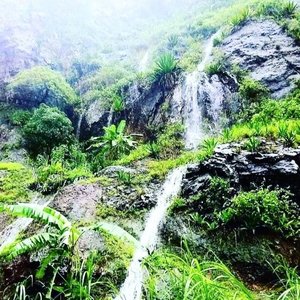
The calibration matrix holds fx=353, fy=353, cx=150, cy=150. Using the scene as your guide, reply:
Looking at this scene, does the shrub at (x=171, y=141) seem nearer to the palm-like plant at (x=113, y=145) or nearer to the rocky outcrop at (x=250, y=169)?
the palm-like plant at (x=113, y=145)

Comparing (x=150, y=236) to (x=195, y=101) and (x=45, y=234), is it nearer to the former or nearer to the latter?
(x=45, y=234)

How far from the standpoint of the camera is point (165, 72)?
1645cm

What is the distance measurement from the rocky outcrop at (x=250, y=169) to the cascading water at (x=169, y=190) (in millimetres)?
740

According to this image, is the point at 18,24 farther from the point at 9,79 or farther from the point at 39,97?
the point at 39,97

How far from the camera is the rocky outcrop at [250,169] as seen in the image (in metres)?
7.91

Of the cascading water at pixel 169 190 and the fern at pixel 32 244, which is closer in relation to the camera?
the fern at pixel 32 244

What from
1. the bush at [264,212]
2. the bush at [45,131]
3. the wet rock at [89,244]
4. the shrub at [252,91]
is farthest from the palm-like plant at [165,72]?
the wet rock at [89,244]

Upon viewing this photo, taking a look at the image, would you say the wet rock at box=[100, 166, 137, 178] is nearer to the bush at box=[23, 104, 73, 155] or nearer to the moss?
the moss

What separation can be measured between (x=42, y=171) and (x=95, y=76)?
10925 mm

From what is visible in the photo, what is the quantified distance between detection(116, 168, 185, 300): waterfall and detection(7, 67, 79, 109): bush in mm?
10243

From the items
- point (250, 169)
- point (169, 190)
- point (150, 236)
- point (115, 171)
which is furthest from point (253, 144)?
point (115, 171)

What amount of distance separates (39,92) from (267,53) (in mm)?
11425

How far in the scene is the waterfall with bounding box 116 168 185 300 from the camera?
243 inches

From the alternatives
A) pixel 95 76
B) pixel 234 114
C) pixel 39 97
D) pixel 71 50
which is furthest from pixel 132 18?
pixel 234 114
